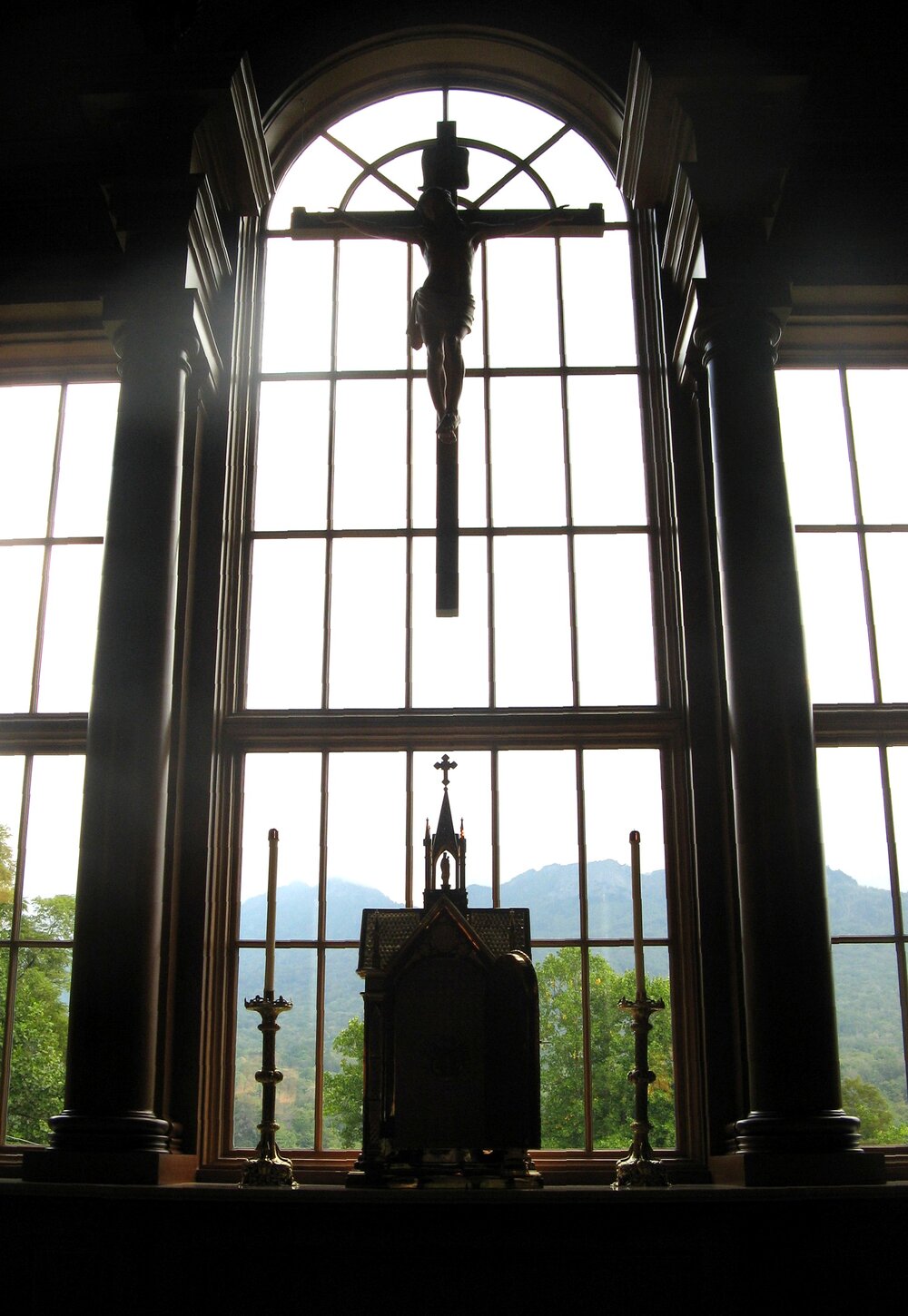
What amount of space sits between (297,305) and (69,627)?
1.67 metres

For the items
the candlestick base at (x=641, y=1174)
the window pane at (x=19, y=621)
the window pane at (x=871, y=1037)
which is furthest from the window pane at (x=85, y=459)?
the window pane at (x=871, y=1037)

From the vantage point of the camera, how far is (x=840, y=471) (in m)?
5.39

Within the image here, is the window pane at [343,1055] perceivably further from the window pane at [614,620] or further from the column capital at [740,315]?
the column capital at [740,315]

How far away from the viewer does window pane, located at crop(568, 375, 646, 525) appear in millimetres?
5375

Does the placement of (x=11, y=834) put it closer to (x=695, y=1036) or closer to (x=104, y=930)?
(x=104, y=930)

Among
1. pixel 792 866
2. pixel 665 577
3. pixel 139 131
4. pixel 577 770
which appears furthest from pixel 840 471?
pixel 139 131

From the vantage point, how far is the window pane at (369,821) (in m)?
4.83

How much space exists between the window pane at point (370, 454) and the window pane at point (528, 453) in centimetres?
38

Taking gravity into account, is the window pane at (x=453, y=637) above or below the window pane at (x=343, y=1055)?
above

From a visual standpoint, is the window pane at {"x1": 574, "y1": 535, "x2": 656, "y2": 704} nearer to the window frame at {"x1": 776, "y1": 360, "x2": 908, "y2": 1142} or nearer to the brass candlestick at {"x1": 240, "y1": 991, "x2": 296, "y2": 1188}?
the window frame at {"x1": 776, "y1": 360, "x2": 908, "y2": 1142}

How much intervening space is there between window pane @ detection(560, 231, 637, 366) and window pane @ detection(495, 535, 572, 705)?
2.86 ft

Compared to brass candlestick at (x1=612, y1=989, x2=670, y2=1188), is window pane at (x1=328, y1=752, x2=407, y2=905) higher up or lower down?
higher up

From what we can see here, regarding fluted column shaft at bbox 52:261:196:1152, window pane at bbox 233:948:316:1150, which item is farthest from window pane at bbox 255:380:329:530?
window pane at bbox 233:948:316:1150

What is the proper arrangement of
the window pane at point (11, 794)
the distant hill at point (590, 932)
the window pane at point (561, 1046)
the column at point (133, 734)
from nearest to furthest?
the column at point (133, 734)
the window pane at point (561, 1046)
the distant hill at point (590, 932)
the window pane at point (11, 794)
